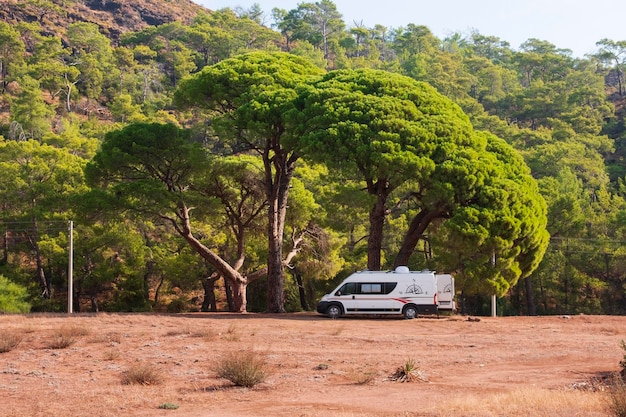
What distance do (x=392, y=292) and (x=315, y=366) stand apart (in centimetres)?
1104

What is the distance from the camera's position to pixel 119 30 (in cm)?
13112

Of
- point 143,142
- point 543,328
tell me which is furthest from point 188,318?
point 543,328

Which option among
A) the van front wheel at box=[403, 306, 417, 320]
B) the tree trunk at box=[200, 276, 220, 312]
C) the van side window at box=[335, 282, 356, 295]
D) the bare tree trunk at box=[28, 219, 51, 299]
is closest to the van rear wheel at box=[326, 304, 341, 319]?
the van side window at box=[335, 282, 356, 295]

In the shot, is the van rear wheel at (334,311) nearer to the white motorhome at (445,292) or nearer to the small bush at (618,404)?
the white motorhome at (445,292)

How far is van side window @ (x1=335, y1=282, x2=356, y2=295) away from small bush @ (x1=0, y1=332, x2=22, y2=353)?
39.1 ft

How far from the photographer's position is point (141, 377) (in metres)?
13.5

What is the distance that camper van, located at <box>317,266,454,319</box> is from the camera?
85.6 feet

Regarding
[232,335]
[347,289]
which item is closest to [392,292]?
[347,289]

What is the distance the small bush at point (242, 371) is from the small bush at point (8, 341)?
23.8 ft

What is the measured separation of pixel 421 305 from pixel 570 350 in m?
8.61

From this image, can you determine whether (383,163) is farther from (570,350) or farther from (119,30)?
(119,30)

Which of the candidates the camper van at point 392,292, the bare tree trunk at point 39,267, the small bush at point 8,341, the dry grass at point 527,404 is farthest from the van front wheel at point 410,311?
the bare tree trunk at point 39,267

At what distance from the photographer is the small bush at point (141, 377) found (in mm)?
13516

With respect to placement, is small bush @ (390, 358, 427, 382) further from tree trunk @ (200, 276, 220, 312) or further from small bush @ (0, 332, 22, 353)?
tree trunk @ (200, 276, 220, 312)
